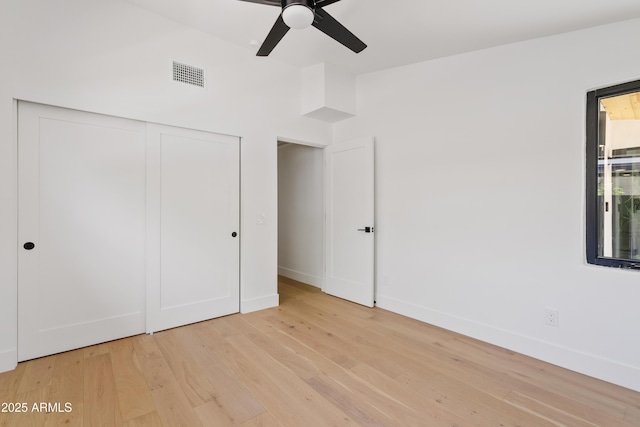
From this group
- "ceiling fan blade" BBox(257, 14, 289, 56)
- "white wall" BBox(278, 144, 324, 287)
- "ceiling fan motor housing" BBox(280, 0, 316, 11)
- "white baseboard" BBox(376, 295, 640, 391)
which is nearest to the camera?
"ceiling fan motor housing" BBox(280, 0, 316, 11)

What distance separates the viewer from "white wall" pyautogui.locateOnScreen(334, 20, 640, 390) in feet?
7.27

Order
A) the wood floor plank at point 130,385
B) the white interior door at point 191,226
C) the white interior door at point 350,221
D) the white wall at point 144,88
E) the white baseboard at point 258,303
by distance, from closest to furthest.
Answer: the wood floor plank at point 130,385 → the white wall at point 144,88 → the white interior door at point 191,226 → the white baseboard at point 258,303 → the white interior door at point 350,221

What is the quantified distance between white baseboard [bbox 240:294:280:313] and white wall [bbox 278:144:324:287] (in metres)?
1.03

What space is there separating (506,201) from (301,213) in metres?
3.06

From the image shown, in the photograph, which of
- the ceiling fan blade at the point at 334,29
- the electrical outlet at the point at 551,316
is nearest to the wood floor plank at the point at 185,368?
the ceiling fan blade at the point at 334,29

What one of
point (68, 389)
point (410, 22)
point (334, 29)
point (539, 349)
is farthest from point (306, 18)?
point (539, 349)

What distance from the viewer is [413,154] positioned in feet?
→ 11.1

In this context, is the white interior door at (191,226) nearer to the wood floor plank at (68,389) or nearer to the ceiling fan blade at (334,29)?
the wood floor plank at (68,389)

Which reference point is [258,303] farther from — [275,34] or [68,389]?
[275,34]

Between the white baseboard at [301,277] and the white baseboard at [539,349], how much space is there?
1585 mm

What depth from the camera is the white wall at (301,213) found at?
4594mm

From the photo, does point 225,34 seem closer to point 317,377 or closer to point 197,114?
point 197,114

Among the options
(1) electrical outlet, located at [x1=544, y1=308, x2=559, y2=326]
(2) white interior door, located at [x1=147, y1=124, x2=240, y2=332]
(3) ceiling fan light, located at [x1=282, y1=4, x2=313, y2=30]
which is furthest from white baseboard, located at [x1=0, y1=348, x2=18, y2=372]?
(1) electrical outlet, located at [x1=544, y1=308, x2=559, y2=326]

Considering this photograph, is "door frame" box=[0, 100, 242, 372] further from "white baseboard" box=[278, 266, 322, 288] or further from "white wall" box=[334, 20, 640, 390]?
"white wall" box=[334, 20, 640, 390]
